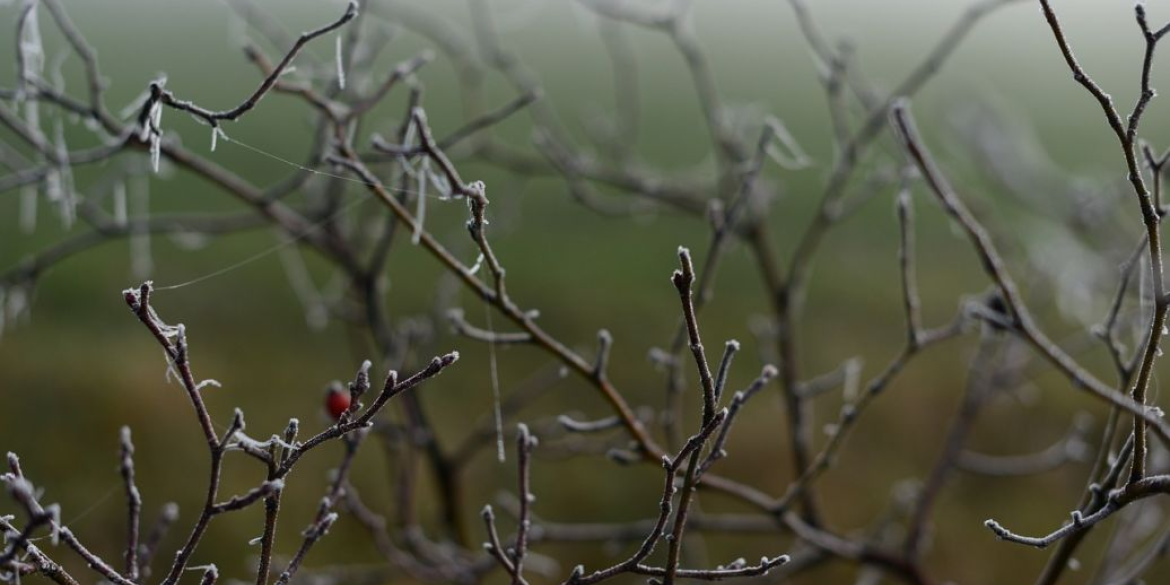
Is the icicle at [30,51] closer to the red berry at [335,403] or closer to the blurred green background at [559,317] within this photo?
the red berry at [335,403]

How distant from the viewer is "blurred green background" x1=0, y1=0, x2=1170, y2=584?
2.82m

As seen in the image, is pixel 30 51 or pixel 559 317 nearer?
pixel 30 51

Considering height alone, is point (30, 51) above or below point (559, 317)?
below

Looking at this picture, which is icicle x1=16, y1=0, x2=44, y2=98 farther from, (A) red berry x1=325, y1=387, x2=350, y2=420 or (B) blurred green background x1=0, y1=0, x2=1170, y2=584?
(B) blurred green background x1=0, y1=0, x2=1170, y2=584

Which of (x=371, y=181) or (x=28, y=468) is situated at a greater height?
(x=28, y=468)

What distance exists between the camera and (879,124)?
5.09ft

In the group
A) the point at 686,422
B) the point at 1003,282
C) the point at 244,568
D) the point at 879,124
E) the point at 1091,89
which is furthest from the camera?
the point at 686,422

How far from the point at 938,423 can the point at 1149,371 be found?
292 centimetres

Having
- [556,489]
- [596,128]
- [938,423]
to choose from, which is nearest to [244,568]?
[556,489]

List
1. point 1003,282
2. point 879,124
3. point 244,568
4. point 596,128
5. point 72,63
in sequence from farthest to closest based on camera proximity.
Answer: point 72,63 → point 244,568 → point 596,128 → point 879,124 → point 1003,282

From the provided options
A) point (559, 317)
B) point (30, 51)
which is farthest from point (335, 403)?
point (559, 317)

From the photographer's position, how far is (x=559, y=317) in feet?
12.7

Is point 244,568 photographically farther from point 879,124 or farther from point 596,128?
point 879,124

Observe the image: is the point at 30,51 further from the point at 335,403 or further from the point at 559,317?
the point at 559,317
